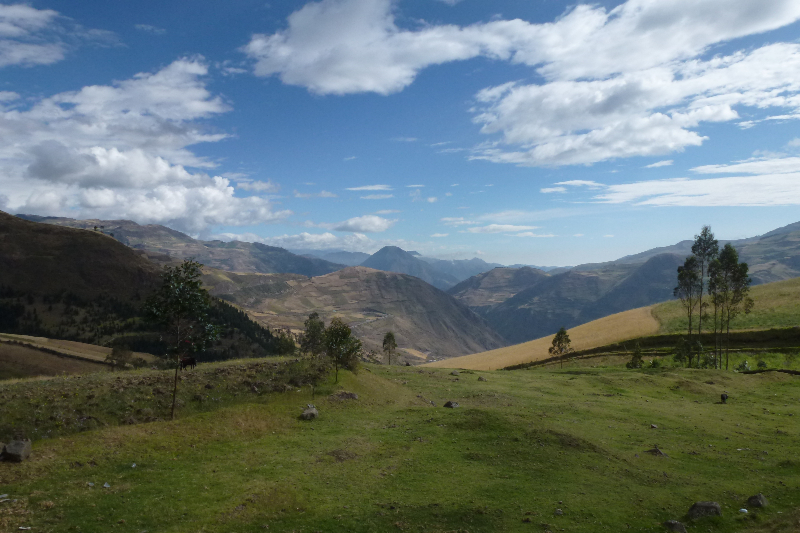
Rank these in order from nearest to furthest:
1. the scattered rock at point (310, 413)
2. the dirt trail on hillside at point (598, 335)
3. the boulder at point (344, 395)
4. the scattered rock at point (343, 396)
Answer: the scattered rock at point (310, 413) < the scattered rock at point (343, 396) < the boulder at point (344, 395) < the dirt trail on hillside at point (598, 335)

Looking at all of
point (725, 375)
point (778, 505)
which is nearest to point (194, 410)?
point (778, 505)

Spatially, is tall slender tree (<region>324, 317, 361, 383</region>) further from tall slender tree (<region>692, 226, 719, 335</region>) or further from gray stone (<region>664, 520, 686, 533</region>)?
tall slender tree (<region>692, 226, 719, 335</region>)

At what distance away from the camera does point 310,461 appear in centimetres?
2600

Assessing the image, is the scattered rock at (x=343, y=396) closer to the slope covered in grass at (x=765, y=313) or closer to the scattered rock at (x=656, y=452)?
the scattered rock at (x=656, y=452)

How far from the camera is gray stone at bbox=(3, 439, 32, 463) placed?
22.1 metres

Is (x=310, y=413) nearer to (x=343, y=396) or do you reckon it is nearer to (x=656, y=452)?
(x=343, y=396)

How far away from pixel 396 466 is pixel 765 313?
104363mm

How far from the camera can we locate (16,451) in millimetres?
22156

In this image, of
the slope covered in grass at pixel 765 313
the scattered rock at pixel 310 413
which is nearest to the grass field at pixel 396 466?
the scattered rock at pixel 310 413

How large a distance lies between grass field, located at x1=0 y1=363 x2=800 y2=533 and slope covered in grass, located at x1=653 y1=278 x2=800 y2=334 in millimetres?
53168

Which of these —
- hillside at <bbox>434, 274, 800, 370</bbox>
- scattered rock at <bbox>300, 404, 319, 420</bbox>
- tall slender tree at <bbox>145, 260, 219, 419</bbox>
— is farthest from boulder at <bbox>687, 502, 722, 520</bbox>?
hillside at <bbox>434, 274, 800, 370</bbox>

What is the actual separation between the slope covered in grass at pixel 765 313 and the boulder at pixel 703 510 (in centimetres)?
8073

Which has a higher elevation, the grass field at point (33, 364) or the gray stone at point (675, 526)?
the gray stone at point (675, 526)

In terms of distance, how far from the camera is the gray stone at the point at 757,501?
21.1m
